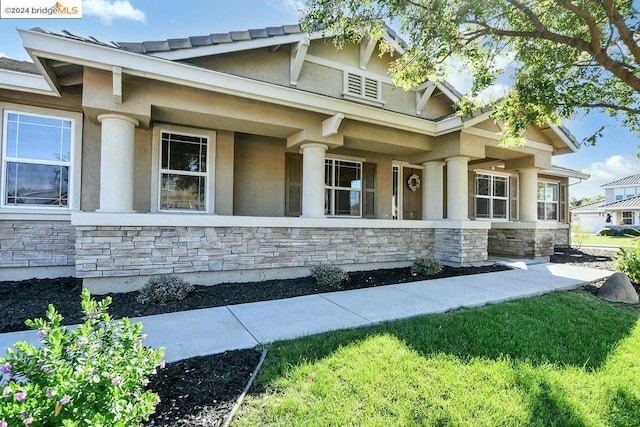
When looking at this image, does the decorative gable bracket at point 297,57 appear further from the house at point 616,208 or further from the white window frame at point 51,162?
the house at point 616,208

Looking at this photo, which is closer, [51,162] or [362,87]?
[51,162]

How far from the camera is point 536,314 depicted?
15.8 ft

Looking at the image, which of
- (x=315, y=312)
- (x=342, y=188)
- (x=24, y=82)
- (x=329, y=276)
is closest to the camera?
(x=315, y=312)

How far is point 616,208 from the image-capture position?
32.5 metres

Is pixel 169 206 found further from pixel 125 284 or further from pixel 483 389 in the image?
pixel 483 389

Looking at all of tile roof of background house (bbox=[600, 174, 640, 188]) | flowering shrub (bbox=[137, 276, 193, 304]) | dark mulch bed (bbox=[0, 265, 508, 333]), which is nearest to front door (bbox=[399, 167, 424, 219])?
dark mulch bed (bbox=[0, 265, 508, 333])

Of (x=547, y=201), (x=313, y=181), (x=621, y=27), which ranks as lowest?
(x=313, y=181)

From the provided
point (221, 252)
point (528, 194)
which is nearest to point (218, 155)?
point (221, 252)

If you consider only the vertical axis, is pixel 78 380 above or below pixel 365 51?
below

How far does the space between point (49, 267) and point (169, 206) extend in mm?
2479

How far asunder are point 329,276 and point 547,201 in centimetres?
1354

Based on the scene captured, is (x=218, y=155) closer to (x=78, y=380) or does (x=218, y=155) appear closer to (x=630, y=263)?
(x=78, y=380)

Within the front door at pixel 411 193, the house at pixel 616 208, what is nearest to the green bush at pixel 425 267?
the front door at pixel 411 193

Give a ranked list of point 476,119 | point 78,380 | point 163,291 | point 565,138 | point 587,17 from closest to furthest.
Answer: point 78,380, point 587,17, point 163,291, point 476,119, point 565,138
